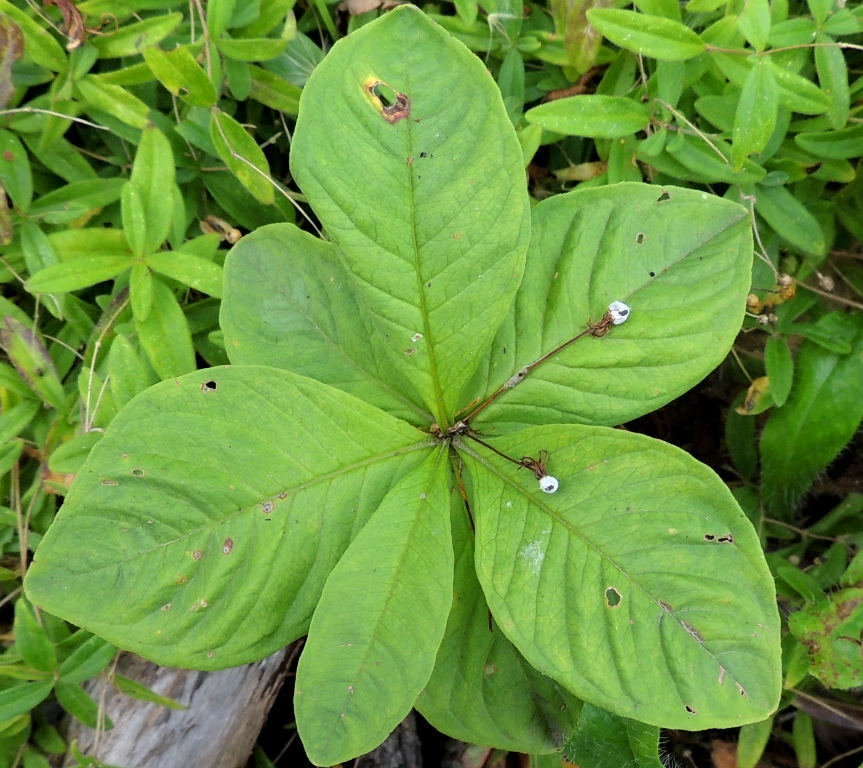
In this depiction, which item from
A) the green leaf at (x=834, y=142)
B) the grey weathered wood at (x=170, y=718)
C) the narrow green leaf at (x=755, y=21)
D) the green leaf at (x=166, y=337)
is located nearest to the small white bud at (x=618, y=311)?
the narrow green leaf at (x=755, y=21)

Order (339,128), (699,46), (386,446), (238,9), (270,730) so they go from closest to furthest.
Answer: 1. (339,128)
2. (386,446)
3. (699,46)
4. (238,9)
5. (270,730)

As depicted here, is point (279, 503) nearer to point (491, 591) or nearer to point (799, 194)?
point (491, 591)

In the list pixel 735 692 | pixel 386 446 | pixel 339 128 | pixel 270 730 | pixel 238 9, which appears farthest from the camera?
pixel 270 730

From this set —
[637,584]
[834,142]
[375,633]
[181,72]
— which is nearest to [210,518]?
[375,633]

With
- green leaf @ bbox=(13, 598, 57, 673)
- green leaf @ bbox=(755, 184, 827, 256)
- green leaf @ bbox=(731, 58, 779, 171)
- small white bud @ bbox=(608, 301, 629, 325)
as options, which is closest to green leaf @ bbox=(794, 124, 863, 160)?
green leaf @ bbox=(755, 184, 827, 256)

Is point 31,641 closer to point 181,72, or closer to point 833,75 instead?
point 181,72

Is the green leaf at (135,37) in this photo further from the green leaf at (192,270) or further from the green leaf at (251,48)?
the green leaf at (192,270)

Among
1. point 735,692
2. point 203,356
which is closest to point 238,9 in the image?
point 203,356
